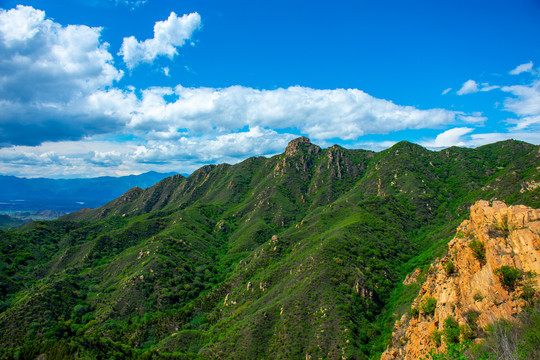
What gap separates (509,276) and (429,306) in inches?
613

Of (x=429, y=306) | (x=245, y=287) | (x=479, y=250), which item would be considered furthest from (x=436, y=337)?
(x=245, y=287)

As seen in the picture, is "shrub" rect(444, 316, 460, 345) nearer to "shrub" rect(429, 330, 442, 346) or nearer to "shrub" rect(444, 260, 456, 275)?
"shrub" rect(429, 330, 442, 346)

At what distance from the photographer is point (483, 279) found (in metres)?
31.4

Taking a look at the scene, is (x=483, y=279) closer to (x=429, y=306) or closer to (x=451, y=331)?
(x=451, y=331)

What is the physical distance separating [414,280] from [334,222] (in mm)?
66389

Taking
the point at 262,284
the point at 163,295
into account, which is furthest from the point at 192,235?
the point at 262,284

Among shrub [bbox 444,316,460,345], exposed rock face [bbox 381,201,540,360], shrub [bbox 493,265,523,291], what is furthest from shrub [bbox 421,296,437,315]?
shrub [bbox 493,265,523,291]

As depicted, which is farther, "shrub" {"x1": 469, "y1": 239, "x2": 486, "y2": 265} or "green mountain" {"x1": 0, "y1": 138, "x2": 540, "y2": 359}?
"green mountain" {"x1": 0, "y1": 138, "x2": 540, "y2": 359}

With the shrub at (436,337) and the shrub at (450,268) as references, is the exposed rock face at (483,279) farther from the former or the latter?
the shrub at (436,337)

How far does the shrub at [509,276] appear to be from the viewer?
90.4 ft

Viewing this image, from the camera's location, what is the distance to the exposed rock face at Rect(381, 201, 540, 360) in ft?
90.5

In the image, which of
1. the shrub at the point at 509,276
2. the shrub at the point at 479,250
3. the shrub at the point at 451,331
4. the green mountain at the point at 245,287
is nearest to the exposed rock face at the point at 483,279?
the shrub at the point at 479,250

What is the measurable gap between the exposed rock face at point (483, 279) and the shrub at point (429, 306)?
0.67 meters

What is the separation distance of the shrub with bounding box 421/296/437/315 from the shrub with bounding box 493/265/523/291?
1353cm
